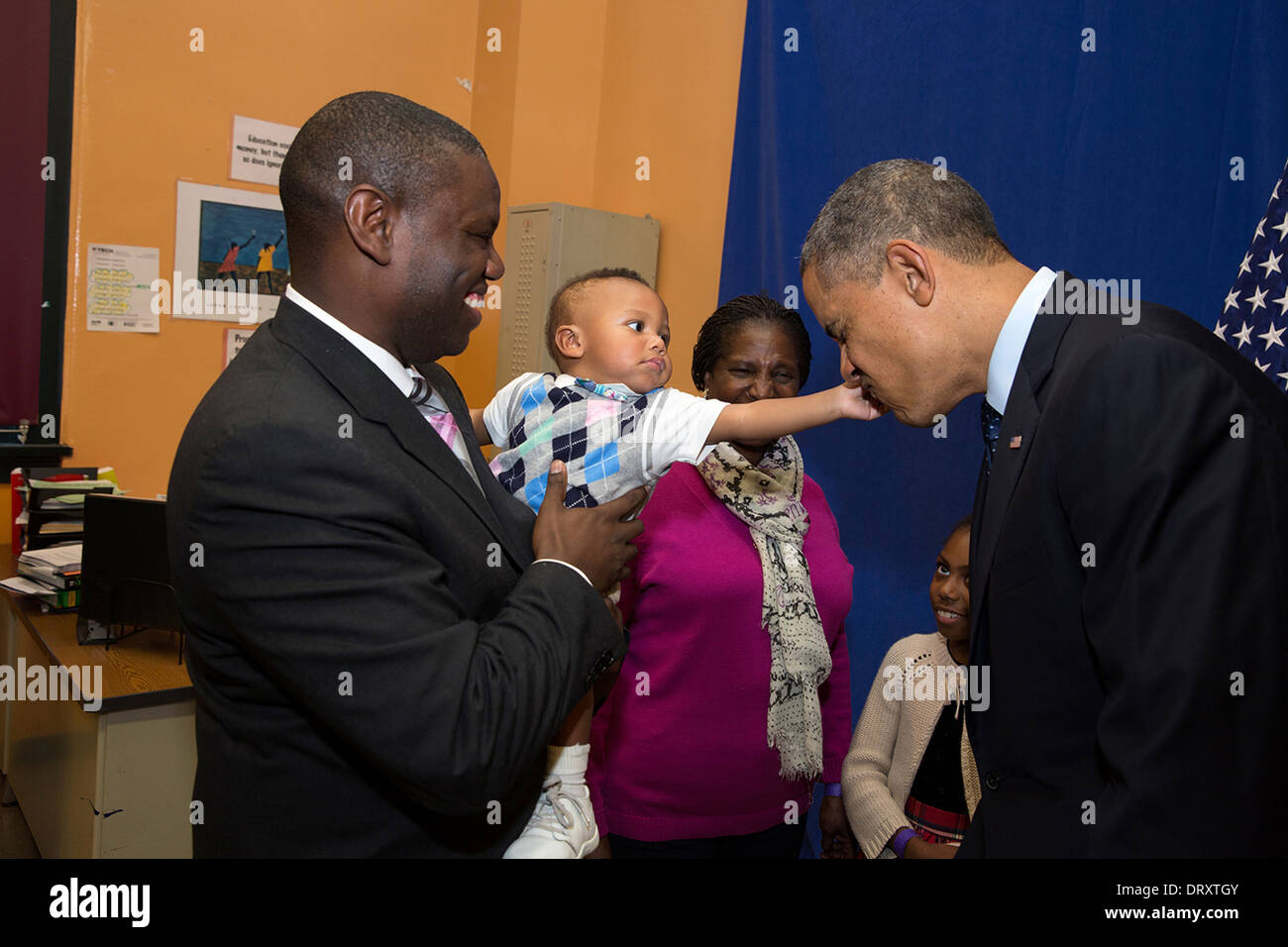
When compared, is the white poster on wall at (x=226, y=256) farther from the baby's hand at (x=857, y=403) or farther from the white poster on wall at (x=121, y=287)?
the baby's hand at (x=857, y=403)

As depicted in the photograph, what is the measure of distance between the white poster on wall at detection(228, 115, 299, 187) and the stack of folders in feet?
5.67

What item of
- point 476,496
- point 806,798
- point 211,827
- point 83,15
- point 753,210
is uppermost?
point 83,15

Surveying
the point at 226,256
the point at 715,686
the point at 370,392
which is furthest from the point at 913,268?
the point at 226,256

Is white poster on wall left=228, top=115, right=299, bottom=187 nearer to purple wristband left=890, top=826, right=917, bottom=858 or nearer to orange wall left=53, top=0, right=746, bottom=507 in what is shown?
orange wall left=53, top=0, right=746, bottom=507

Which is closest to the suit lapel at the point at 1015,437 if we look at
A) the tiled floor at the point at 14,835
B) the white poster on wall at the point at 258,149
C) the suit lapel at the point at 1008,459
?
the suit lapel at the point at 1008,459

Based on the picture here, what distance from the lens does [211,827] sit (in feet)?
3.72

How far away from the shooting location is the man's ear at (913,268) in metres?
1.37

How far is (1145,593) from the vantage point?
1003 mm

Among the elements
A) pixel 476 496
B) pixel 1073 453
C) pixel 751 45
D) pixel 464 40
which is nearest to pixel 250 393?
pixel 476 496

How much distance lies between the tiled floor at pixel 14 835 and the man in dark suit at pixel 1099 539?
316 centimetres

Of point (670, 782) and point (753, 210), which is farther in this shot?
point (753, 210)

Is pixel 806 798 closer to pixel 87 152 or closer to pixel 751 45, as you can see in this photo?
pixel 751 45

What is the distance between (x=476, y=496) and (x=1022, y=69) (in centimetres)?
217

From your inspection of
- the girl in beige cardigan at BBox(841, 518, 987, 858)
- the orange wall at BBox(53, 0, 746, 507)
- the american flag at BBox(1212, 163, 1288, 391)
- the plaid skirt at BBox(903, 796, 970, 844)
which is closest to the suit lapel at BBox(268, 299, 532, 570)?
the girl in beige cardigan at BBox(841, 518, 987, 858)
